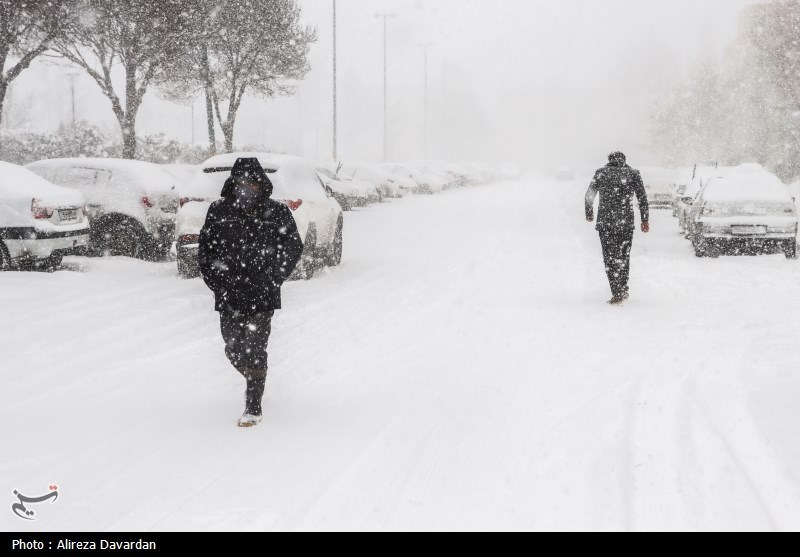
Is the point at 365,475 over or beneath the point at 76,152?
beneath

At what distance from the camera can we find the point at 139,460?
4.91 m

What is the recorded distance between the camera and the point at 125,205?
1448cm

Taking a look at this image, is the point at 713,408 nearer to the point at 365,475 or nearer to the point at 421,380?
the point at 421,380

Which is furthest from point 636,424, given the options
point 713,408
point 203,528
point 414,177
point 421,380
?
point 414,177

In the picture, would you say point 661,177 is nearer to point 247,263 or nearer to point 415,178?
point 415,178

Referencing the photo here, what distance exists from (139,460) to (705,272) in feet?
34.5

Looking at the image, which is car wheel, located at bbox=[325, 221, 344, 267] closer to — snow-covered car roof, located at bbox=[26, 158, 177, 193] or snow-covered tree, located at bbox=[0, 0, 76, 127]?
snow-covered car roof, located at bbox=[26, 158, 177, 193]

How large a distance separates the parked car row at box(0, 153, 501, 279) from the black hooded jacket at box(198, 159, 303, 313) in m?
5.98

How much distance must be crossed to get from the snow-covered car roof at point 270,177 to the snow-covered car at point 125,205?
2802 millimetres

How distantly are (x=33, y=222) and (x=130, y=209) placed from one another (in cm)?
238

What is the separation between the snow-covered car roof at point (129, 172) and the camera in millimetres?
14539

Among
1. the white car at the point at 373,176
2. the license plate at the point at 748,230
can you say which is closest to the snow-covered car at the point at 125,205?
the license plate at the point at 748,230

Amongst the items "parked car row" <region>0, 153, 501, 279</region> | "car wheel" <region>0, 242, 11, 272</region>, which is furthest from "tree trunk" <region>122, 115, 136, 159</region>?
"car wheel" <region>0, 242, 11, 272</region>
